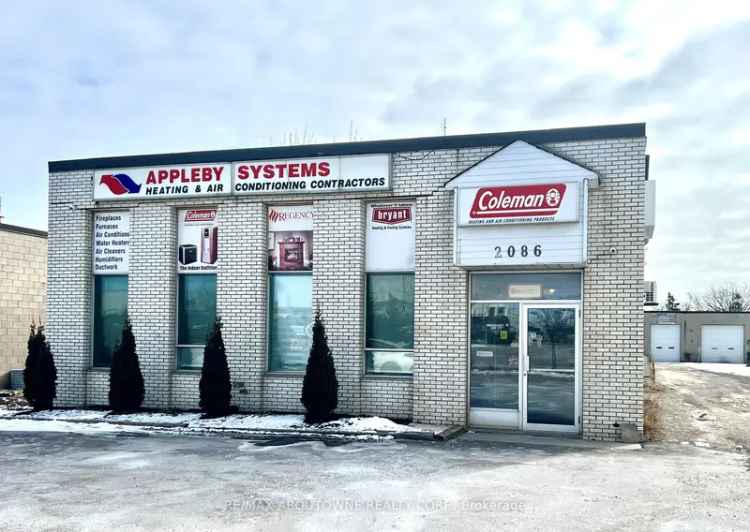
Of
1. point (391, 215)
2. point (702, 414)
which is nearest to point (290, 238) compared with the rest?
point (391, 215)

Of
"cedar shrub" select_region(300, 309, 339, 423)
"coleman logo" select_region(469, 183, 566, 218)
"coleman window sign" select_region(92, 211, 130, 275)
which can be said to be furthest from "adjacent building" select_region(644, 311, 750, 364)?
"coleman window sign" select_region(92, 211, 130, 275)

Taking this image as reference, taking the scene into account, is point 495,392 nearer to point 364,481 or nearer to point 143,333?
point 364,481

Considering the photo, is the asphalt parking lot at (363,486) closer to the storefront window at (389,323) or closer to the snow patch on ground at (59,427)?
the snow patch on ground at (59,427)

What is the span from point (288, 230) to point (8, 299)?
→ 1012 centimetres

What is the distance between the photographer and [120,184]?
45.8 ft

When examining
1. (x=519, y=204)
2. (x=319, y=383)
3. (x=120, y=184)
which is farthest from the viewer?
(x=120, y=184)

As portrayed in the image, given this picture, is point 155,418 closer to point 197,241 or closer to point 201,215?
point 197,241

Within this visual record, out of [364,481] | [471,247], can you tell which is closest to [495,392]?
[471,247]

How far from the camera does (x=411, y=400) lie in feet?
40.6

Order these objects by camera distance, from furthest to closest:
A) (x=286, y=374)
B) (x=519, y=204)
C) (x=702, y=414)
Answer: (x=702, y=414)
(x=286, y=374)
(x=519, y=204)

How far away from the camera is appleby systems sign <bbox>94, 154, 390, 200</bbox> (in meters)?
12.7

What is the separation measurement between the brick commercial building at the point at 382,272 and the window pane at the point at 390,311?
0.12 ft

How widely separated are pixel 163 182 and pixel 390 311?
519 cm

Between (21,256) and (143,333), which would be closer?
(143,333)
